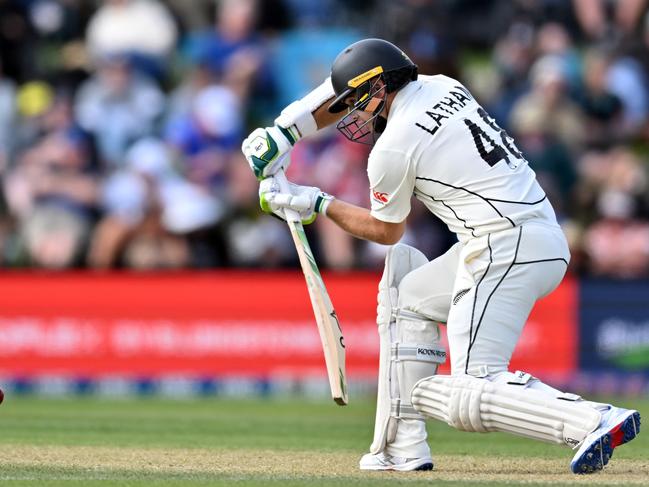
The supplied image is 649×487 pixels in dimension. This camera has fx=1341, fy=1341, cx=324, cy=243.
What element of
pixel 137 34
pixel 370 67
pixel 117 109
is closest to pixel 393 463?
pixel 370 67

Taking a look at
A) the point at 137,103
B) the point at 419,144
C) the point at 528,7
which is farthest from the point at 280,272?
the point at 419,144

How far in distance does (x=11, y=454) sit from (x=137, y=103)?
7.68m

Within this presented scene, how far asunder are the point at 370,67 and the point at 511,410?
1.56m

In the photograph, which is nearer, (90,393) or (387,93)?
(387,93)

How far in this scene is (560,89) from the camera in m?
13.1

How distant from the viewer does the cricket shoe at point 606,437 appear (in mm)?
5203

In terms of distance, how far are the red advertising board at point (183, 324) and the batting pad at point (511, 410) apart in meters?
6.39

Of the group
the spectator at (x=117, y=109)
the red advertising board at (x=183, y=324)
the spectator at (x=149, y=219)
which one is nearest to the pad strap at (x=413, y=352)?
the red advertising board at (x=183, y=324)

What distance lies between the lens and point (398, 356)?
5875 millimetres

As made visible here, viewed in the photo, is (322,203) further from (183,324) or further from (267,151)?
(183,324)

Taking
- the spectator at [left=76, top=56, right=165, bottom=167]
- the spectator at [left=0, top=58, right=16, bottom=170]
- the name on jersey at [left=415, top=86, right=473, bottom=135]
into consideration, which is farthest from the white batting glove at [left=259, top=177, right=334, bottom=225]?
the spectator at [left=0, top=58, right=16, bottom=170]

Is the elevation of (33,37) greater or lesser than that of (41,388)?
greater

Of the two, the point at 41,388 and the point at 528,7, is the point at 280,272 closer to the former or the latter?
the point at 41,388

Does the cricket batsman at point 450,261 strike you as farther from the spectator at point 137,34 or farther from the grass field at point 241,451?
the spectator at point 137,34
